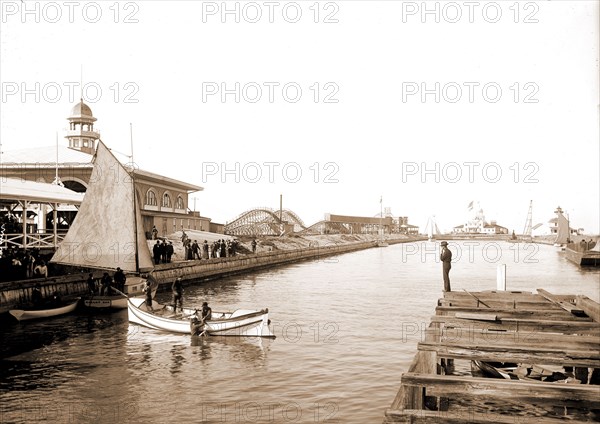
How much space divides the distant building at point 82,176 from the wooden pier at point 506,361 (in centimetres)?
3443

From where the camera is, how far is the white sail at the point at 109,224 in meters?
30.5

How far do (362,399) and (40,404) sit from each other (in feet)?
31.6

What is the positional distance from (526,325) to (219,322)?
558 inches

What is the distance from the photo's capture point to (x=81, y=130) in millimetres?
67750

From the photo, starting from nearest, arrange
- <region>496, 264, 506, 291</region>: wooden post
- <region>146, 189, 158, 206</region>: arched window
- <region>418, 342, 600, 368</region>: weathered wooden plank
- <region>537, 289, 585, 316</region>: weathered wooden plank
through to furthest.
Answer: <region>418, 342, 600, 368</region>: weathered wooden plank → <region>537, 289, 585, 316</region>: weathered wooden plank → <region>496, 264, 506, 291</region>: wooden post → <region>146, 189, 158, 206</region>: arched window

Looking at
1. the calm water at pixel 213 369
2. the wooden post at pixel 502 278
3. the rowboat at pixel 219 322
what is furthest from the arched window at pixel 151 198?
the wooden post at pixel 502 278

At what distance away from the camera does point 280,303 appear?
1427 inches

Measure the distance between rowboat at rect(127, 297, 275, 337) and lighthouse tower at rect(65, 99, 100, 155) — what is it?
4787cm

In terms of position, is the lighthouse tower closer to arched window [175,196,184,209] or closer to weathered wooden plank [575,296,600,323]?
arched window [175,196,184,209]

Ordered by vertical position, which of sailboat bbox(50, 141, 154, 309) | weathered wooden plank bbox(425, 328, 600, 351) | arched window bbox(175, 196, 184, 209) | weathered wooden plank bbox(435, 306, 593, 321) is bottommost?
weathered wooden plank bbox(435, 306, 593, 321)

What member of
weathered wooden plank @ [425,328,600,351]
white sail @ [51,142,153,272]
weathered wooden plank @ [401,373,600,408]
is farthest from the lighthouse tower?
weathered wooden plank @ [401,373,600,408]

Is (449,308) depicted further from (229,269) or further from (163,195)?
(163,195)

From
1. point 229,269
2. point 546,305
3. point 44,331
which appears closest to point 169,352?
point 44,331

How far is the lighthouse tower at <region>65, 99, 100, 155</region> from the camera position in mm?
67625
